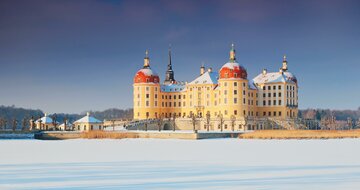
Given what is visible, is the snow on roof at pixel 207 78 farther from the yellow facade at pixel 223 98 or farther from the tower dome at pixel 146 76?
the tower dome at pixel 146 76

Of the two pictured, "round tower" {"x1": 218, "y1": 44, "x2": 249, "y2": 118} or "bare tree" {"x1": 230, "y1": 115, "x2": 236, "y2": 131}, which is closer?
"bare tree" {"x1": 230, "y1": 115, "x2": 236, "y2": 131}

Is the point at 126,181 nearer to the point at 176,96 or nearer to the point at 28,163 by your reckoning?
the point at 28,163

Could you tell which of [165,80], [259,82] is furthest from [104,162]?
→ [165,80]

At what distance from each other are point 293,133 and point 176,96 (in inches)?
1546

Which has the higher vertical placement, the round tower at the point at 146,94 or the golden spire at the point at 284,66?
the golden spire at the point at 284,66

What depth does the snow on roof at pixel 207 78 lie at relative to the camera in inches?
3660

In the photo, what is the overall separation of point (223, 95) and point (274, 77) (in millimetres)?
10697

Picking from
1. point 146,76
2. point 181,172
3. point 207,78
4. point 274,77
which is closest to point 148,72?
point 146,76

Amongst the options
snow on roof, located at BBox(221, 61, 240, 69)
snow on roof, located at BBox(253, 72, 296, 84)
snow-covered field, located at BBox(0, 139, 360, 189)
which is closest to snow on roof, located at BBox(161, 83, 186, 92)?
snow on roof, located at BBox(253, 72, 296, 84)

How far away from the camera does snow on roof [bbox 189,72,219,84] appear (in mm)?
92975

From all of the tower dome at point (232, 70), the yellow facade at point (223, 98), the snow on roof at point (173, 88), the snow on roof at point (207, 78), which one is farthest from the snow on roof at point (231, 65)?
the snow on roof at point (173, 88)


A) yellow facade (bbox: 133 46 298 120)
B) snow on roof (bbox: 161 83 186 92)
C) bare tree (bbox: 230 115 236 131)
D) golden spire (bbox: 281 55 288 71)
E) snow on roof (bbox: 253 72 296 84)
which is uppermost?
golden spire (bbox: 281 55 288 71)

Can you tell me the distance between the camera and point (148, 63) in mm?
97062

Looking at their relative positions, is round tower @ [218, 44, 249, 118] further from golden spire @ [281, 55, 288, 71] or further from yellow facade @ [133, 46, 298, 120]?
golden spire @ [281, 55, 288, 71]
